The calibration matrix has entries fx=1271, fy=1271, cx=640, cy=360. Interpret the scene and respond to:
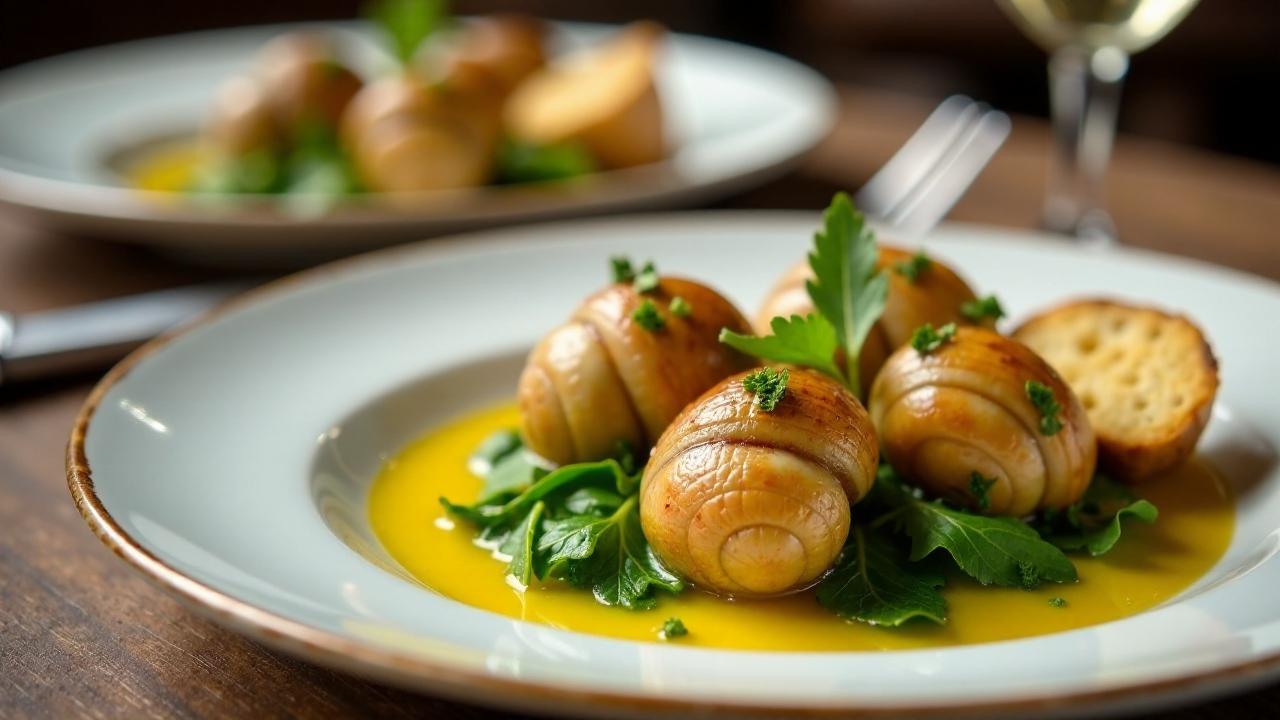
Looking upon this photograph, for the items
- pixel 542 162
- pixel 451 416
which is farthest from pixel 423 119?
pixel 451 416

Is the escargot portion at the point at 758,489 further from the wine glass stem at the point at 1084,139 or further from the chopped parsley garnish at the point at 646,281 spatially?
the wine glass stem at the point at 1084,139

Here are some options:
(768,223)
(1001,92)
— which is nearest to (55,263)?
(768,223)

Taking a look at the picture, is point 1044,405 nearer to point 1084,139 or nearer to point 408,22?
point 1084,139

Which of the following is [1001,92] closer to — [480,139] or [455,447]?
[480,139]

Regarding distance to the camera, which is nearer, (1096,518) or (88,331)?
(1096,518)

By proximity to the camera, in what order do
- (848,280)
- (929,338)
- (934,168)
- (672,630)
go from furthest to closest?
(934,168) → (848,280) → (929,338) → (672,630)
